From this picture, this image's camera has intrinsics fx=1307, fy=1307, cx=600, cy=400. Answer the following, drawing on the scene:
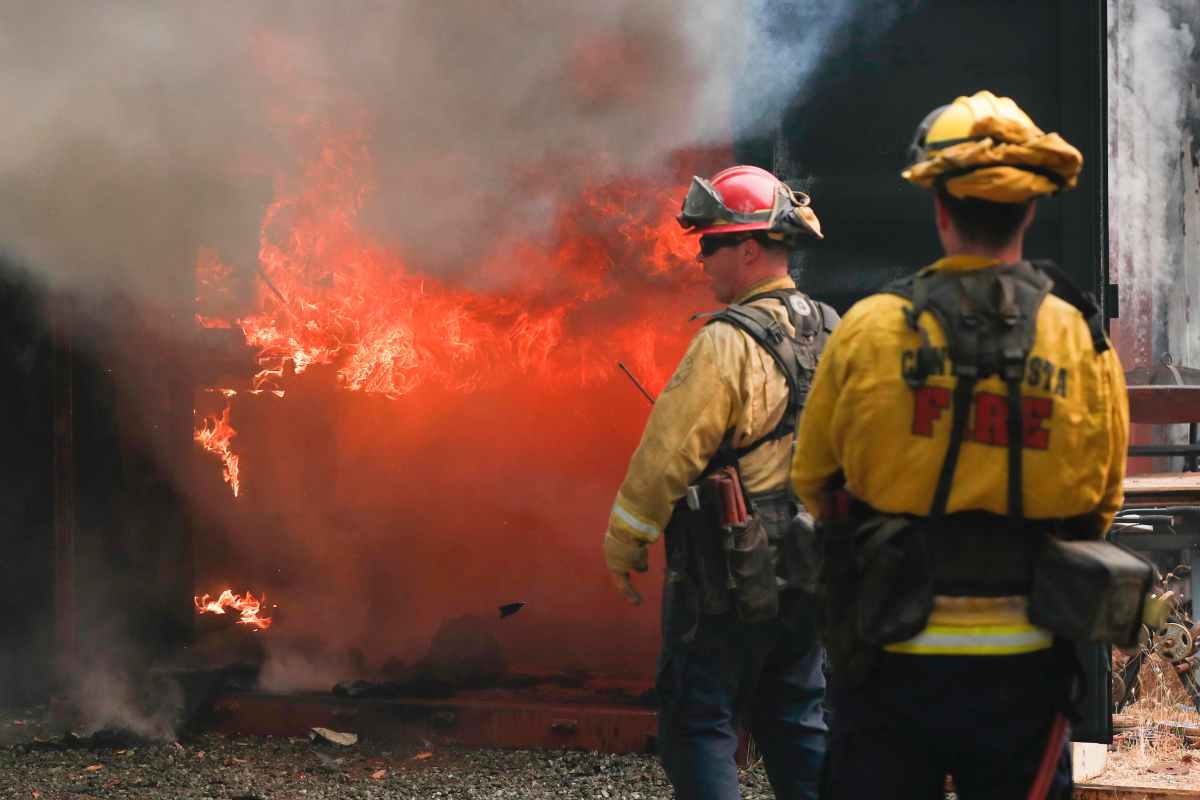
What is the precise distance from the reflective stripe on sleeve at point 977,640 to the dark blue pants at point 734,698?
3.99ft

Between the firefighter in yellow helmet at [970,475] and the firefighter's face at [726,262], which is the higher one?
the firefighter's face at [726,262]

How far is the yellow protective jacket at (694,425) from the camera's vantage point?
3.47m

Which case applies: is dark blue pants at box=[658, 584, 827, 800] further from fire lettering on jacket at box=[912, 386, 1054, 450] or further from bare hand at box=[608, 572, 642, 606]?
fire lettering on jacket at box=[912, 386, 1054, 450]

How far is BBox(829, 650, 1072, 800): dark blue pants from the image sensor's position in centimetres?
237

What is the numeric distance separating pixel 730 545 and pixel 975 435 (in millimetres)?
1265

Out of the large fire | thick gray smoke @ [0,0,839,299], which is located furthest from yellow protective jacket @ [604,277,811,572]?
the large fire

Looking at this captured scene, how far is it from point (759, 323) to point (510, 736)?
2.82 meters

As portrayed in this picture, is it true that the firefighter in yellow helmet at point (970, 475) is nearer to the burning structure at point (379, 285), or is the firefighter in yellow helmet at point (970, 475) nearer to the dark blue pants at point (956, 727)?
the dark blue pants at point (956, 727)

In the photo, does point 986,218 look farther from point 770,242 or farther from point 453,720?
point 453,720

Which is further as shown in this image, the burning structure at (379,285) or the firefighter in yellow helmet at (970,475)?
the burning structure at (379,285)

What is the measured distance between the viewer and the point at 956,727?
7.79 ft

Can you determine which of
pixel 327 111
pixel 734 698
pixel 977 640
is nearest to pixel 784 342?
pixel 734 698

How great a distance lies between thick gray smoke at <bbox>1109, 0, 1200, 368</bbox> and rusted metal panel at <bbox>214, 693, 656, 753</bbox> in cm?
585

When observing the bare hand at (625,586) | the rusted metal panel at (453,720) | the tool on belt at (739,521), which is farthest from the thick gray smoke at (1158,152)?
the bare hand at (625,586)
